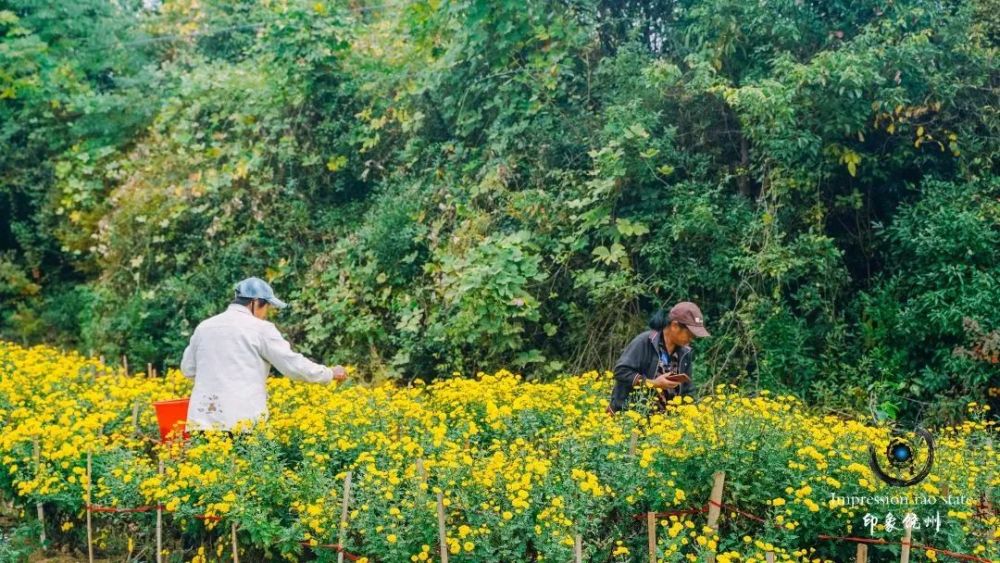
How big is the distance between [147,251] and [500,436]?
343 inches

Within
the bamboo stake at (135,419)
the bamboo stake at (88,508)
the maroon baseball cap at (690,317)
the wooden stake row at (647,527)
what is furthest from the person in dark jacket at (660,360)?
the bamboo stake at (135,419)

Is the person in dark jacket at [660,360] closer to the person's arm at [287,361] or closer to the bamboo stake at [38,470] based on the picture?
the person's arm at [287,361]

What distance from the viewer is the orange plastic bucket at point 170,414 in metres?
7.36

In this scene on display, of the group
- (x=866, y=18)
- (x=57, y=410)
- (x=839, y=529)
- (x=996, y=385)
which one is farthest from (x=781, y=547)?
(x=866, y=18)

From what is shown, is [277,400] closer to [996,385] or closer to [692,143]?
[692,143]

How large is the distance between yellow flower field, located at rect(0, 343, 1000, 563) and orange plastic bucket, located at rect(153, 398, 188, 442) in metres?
0.25

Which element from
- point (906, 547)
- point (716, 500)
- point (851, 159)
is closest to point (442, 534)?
point (716, 500)

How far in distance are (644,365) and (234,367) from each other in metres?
2.68

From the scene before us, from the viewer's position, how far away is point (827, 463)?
5648 mm

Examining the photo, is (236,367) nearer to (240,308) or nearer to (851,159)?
(240,308)

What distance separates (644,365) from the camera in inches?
279

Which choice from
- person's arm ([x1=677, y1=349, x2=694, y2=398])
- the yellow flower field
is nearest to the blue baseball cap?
the yellow flower field

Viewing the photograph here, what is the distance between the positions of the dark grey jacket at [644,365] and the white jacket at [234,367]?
191 centimetres

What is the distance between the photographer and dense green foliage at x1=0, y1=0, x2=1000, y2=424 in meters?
9.45
